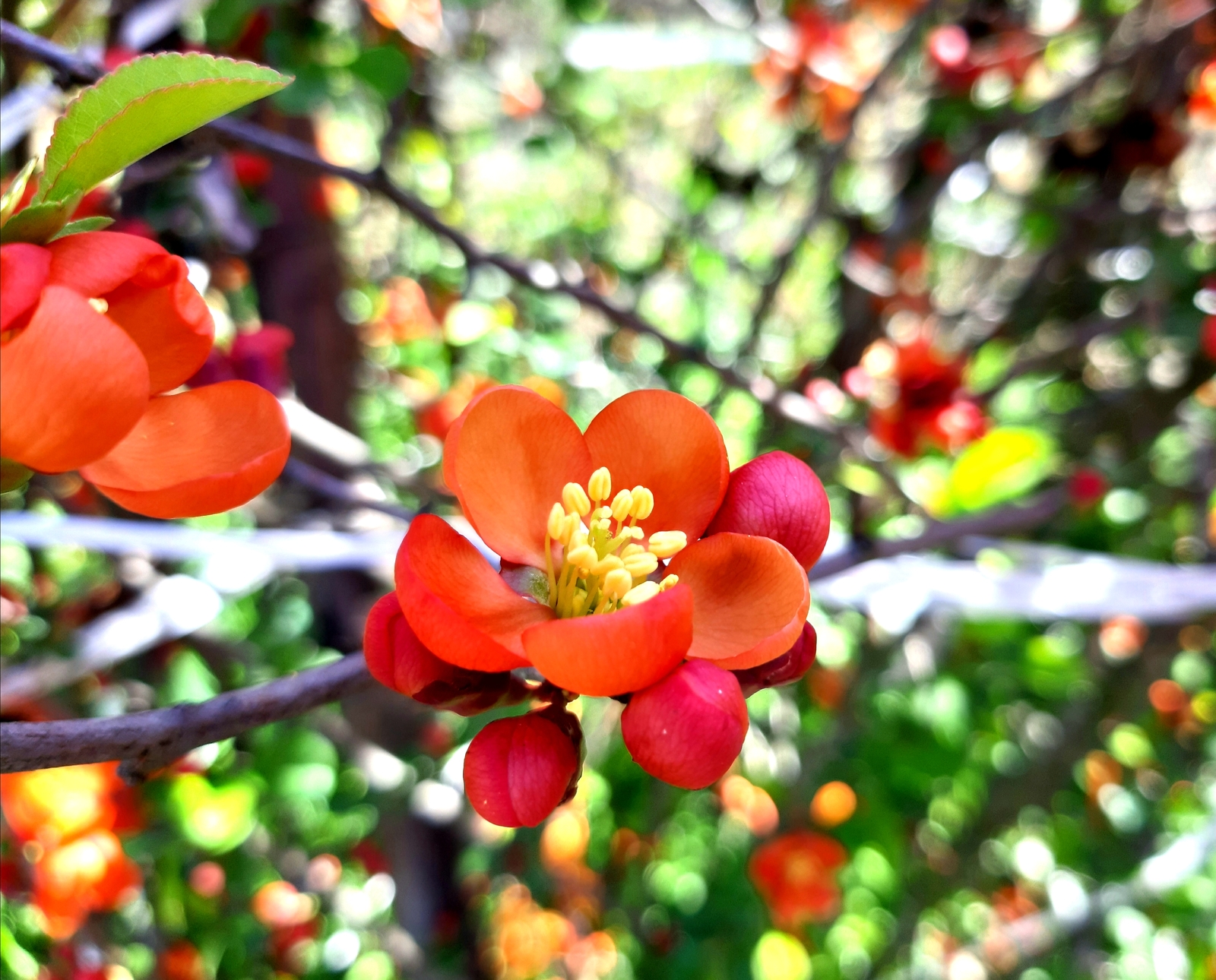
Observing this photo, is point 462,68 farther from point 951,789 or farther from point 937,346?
point 951,789

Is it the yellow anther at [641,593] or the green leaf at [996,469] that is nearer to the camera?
Answer: the yellow anther at [641,593]

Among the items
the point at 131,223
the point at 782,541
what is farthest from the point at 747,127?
A: the point at 782,541

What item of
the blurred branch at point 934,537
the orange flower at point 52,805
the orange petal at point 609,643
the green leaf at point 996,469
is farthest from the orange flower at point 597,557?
the green leaf at point 996,469

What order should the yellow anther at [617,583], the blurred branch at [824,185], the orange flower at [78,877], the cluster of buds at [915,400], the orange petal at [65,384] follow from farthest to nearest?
the blurred branch at [824,185] → the cluster of buds at [915,400] → the orange flower at [78,877] → the yellow anther at [617,583] → the orange petal at [65,384]

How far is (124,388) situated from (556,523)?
0.17m

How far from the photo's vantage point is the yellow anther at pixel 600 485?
36cm

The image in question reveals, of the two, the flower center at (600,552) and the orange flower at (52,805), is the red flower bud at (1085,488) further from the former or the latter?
the orange flower at (52,805)

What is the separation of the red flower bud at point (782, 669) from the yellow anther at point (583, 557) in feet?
0.24

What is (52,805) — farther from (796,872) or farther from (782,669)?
(796,872)

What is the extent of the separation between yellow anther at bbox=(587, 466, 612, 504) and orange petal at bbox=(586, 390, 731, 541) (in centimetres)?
2

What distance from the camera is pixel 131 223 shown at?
0.69 meters

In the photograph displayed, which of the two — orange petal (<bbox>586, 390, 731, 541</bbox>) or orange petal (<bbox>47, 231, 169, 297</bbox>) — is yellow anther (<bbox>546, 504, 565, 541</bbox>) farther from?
orange petal (<bbox>47, 231, 169, 297</bbox>)

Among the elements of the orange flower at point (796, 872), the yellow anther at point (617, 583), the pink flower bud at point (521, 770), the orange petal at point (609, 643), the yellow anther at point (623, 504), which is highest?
the orange petal at point (609, 643)

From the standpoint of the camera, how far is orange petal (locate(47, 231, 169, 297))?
277mm
